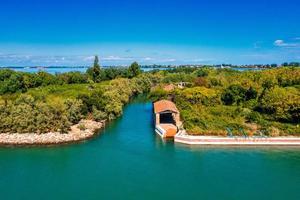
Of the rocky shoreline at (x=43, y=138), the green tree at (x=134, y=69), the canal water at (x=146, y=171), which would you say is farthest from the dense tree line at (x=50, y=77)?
the canal water at (x=146, y=171)

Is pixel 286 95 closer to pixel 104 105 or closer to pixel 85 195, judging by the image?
pixel 104 105

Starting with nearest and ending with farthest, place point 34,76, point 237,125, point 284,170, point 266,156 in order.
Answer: point 284,170 → point 266,156 → point 237,125 → point 34,76

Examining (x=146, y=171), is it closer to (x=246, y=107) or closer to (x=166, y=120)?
(x=166, y=120)

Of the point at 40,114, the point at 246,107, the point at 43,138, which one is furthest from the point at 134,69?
the point at 43,138

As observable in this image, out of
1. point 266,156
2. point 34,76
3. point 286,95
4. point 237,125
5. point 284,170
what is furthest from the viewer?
point 34,76

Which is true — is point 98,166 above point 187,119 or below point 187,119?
below

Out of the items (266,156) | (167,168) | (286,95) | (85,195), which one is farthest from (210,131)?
(85,195)

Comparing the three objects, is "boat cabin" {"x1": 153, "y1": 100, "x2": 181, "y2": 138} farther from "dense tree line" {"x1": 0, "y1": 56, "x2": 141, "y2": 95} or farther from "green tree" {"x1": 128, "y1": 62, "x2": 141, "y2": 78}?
"green tree" {"x1": 128, "y1": 62, "x2": 141, "y2": 78}

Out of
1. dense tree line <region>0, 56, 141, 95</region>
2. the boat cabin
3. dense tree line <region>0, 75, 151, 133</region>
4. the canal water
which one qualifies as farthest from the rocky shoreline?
dense tree line <region>0, 56, 141, 95</region>
